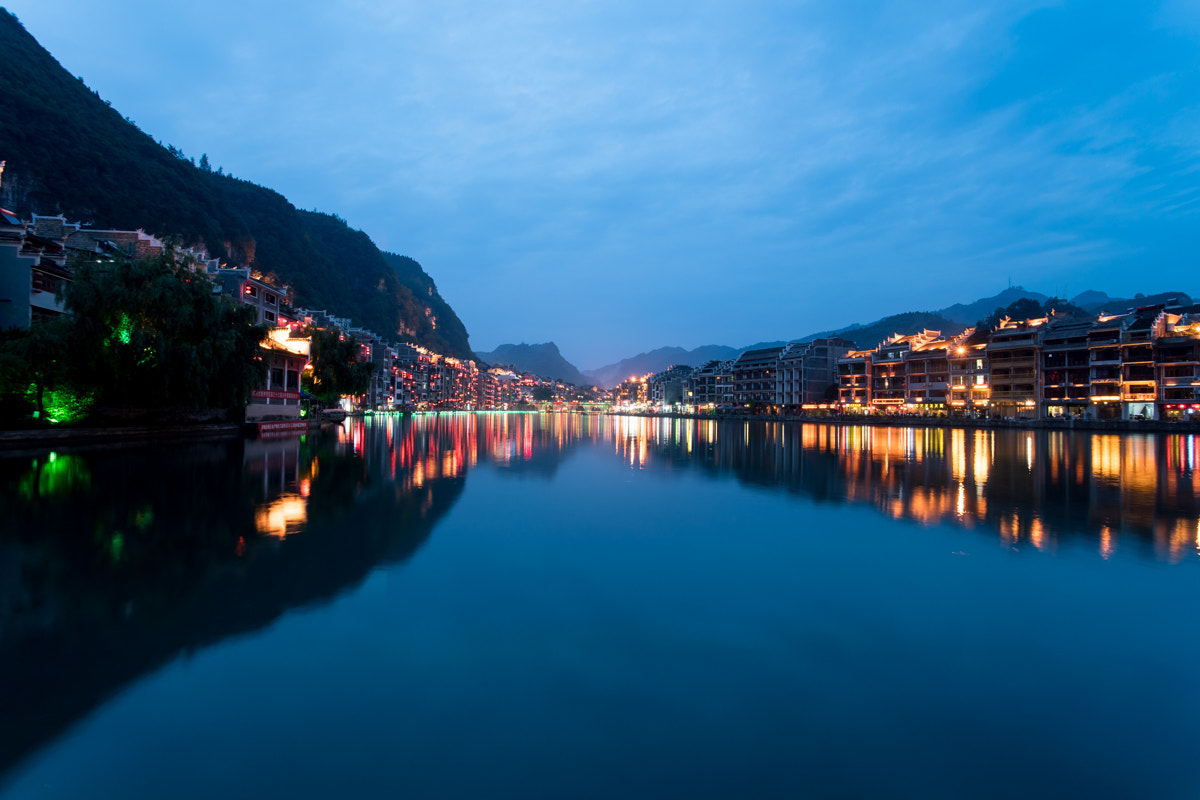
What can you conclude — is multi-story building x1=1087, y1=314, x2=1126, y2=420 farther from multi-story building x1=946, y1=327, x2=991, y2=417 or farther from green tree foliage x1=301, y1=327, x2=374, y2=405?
green tree foliage x1=301, y1=327, x2=374, y2=405

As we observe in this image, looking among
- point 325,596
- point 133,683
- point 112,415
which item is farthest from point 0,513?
point 112,415

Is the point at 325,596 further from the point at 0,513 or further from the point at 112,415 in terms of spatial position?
the point at 112,415

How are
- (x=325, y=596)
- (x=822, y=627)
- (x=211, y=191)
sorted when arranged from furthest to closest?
(x=211, y=191)
(x=325, y=596)
(x=822, y=627)

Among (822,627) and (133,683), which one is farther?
(822,627)

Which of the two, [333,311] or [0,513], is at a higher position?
[333,311]

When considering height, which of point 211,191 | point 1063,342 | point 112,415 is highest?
point 211,191

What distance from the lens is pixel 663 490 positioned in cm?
1567

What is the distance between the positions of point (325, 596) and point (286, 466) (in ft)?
47.8

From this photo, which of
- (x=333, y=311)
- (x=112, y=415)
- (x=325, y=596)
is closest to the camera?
(x=325, y=596)

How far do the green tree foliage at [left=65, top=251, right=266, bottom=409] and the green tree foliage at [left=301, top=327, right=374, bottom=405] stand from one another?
2245 cm

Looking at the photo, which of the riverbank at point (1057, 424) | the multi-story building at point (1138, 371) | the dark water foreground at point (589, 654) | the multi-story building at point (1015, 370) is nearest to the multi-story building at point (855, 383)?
the riverbank at point (1057, 424)

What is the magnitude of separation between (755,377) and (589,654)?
4567 inches

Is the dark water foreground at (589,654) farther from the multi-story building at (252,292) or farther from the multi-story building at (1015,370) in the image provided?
the multi-story building at (1015,370)

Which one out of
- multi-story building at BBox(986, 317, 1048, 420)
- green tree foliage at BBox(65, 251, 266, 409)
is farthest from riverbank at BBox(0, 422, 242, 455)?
multi-story building at BBox(986, 317, 1048, 420)
